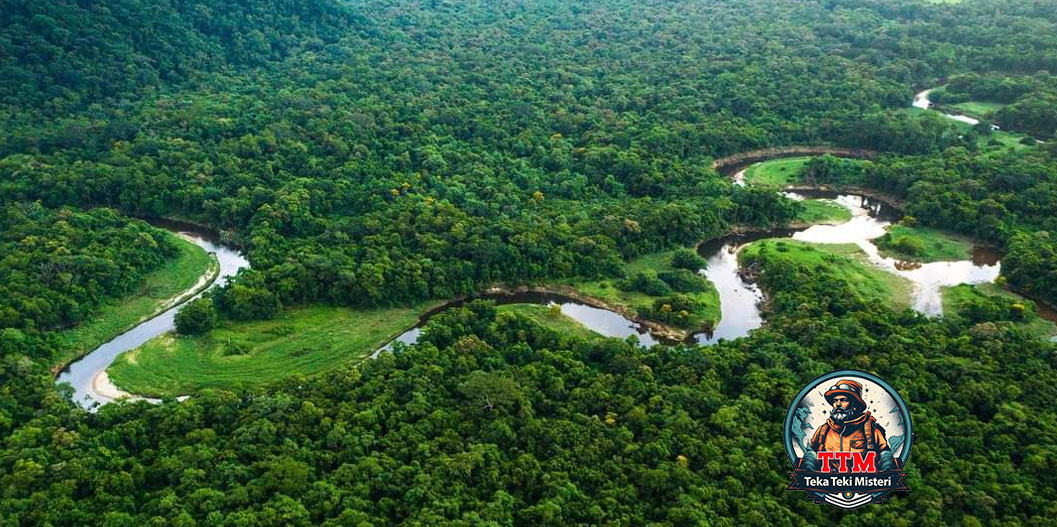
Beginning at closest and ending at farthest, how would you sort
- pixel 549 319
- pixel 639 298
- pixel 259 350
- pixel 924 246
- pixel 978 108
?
pixel 259 350 → pixel 549 319 → pixel 639 298 → pixel 924 246 → pixel 978 108

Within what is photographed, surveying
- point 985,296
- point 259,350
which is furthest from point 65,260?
point 985,296

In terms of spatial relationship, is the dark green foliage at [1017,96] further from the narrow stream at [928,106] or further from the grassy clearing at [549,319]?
the grassy clearing at [549,319]

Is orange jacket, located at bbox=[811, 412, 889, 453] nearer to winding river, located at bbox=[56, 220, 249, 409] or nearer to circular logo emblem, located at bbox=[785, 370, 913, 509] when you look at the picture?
circular logo emblem, located at bbox=[785, 370, 913, 509]

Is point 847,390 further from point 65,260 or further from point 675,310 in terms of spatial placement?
point 65,260

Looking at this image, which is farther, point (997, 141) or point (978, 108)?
point (978, 108)

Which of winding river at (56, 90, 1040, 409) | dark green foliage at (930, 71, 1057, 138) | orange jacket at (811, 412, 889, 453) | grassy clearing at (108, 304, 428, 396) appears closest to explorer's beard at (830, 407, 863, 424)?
orange jacket at (811, 412, 889, 453)

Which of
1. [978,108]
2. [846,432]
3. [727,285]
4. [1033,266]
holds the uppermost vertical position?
[978,108]

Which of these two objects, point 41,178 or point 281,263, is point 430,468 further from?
point 41,178
